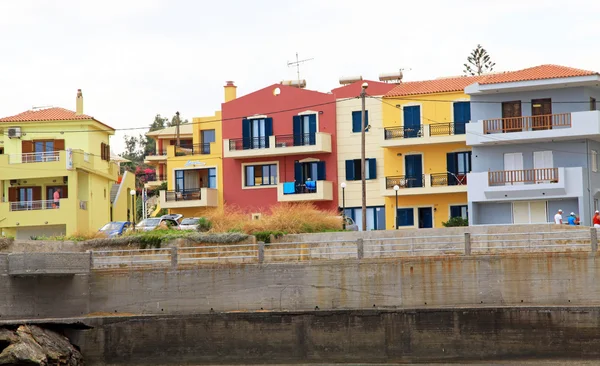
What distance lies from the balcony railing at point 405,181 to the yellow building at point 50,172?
1680 cm

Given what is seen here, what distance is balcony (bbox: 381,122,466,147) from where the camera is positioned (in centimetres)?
5631

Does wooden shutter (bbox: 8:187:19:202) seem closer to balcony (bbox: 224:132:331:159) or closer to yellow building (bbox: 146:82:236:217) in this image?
yellow building (bbox: 146:82:236:217)

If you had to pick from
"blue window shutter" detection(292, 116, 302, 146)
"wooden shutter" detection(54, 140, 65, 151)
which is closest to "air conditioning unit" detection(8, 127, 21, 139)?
"wooden shutter" detection(54, 140, 65, 151)

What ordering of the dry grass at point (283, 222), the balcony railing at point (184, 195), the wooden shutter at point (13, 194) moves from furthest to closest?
the balcony railing at point (184, 195)
the wooden shutter at point (13, 194)
the dry grass at point (283, 222)

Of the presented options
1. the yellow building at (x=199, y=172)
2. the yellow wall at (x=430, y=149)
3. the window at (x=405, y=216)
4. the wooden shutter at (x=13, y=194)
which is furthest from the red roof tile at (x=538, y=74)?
the wooden shutter at (x=13, y=194)

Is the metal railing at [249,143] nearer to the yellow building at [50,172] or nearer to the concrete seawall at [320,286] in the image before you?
the yellow building at [50,172]

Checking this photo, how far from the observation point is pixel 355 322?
36.3m

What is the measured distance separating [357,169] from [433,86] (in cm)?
612

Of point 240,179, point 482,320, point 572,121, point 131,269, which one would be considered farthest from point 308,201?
point 482,320

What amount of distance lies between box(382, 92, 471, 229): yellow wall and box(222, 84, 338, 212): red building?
147 inches

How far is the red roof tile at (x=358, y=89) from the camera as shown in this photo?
60.2 m

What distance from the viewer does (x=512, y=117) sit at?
171 ft

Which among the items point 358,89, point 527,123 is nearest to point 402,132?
point 358,89

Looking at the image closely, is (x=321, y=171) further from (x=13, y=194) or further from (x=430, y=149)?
(x=13, y=194)
